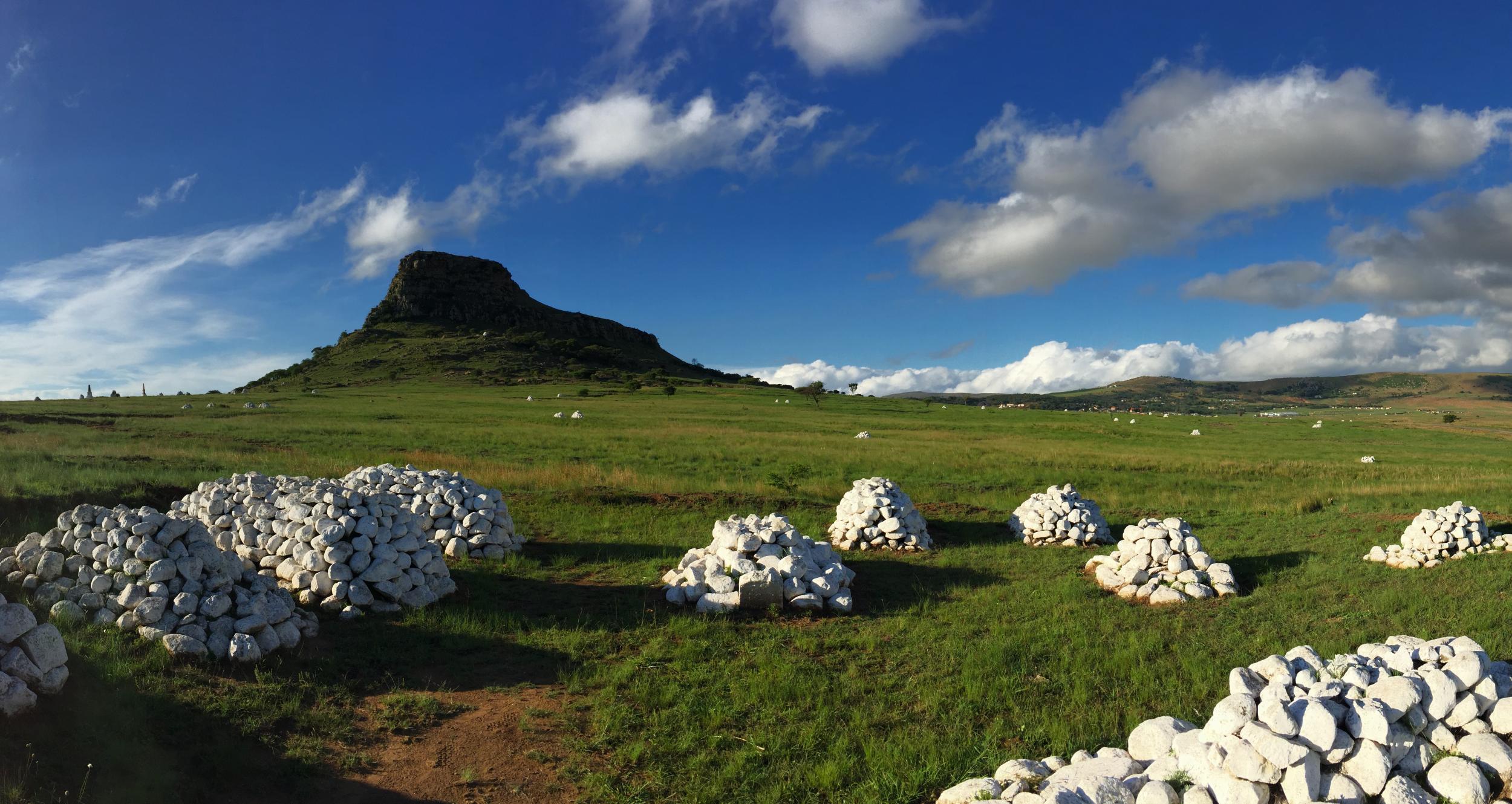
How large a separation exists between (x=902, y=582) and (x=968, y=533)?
595cm

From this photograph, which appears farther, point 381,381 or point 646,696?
point 381,381

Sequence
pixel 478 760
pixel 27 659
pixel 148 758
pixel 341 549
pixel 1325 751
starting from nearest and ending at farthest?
1. pixel 1325 751
2. pixel 148 758
3. pixel 27 659
4. pixel 478 760
5. pixel 341 549

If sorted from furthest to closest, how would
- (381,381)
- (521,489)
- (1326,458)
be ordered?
1. (381,381)
2. (1326,458)
3. (521,489)

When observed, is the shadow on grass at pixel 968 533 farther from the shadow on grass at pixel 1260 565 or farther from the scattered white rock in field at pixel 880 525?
the shadow on grass at pixel 1260 565

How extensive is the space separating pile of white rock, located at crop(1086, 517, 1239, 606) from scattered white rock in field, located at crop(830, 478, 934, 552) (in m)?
4.56

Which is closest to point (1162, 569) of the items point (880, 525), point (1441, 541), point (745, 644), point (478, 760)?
point (880, 525)

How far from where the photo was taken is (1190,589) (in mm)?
13609

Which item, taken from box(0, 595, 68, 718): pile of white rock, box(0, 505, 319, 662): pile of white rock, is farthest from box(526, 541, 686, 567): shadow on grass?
box(0, 595, 68, 718): pile of white rock

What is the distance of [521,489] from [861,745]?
18768mm

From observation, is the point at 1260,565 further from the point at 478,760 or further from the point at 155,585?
the point at 155,585

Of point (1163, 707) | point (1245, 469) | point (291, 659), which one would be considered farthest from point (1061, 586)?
point (1245, 469)

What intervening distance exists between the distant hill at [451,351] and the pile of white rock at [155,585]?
10521 cm

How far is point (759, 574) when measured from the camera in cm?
1278

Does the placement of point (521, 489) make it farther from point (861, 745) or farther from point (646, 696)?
point (861, 745)
